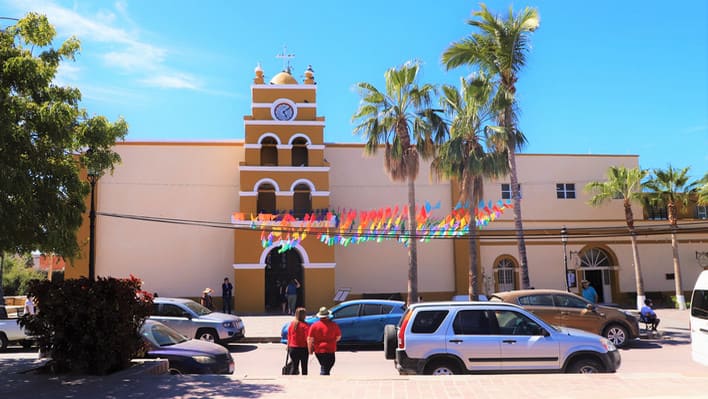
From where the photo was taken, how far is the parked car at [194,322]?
53.8 feet

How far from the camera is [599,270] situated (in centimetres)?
3198

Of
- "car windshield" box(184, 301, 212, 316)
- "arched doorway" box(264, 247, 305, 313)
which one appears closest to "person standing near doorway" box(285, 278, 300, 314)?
"arched doorway" box(264, 247, 305, 313)

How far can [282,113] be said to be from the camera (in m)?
29.0

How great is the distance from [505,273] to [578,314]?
1505 cm

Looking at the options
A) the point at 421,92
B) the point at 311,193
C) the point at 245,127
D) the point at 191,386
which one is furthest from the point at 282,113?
the point at 191,386

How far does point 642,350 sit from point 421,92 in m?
13.3

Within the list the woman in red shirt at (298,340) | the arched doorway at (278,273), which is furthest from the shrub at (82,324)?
the arched doorway at (278,273)

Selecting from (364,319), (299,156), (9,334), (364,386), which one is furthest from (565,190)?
(9,334)

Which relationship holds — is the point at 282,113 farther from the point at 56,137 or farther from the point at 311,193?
the point at 56,137

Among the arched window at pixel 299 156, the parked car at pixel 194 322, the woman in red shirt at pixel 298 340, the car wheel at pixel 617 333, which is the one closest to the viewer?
the woman in red shirt at pixel 298 340

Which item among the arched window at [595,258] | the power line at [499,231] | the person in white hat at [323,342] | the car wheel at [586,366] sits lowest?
the car wheel at [586,366]

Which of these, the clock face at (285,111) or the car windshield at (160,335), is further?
the clock face at (285,111)

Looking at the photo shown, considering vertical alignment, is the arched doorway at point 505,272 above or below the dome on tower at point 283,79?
below

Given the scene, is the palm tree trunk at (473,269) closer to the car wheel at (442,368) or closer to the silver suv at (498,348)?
the silver suv at (498,348)
